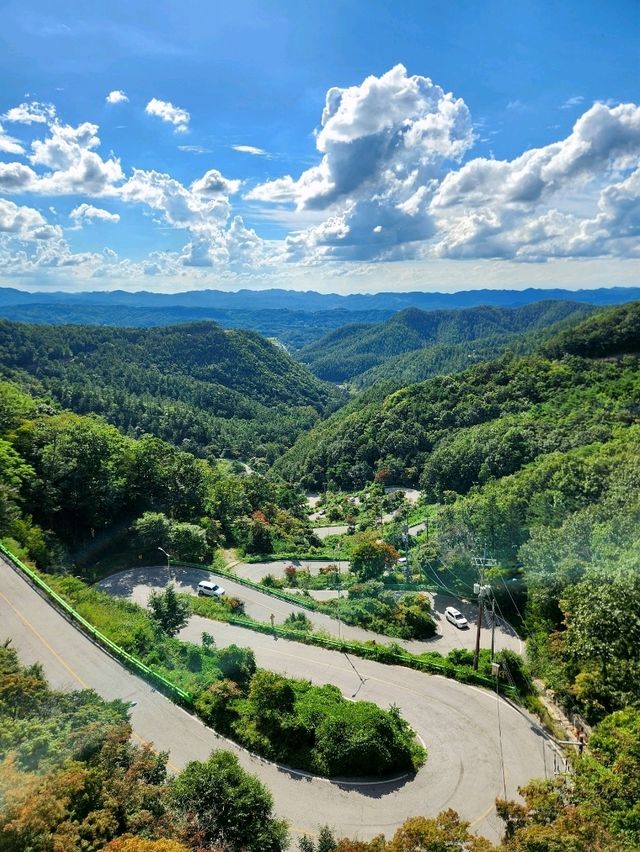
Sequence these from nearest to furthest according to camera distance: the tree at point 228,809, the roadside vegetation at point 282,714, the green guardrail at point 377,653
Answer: the tree at point 228,809, the roadside vegetation at point 282,714, the green guardrail at point 377,653

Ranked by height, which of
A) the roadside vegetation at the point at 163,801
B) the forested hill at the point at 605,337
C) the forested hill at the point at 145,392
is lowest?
the forested hill at the point at 145,392

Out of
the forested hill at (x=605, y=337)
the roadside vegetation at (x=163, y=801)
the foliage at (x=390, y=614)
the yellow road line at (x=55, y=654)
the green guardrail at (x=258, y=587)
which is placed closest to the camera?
the roadside vegetation at (x=163, y=801)

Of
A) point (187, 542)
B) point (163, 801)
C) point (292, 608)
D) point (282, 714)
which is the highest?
point (163, 801)

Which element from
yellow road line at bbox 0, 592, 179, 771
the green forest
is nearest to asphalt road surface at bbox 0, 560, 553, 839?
yellow road line at bbox 0, 592, 179, 771

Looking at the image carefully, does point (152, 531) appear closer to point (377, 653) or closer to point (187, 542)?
point (187, 542)

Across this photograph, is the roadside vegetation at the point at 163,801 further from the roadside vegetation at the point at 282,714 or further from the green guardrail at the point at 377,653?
the green guardrail at the point at 377,653

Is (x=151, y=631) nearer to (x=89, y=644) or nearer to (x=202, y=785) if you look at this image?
(x=89, y=644)

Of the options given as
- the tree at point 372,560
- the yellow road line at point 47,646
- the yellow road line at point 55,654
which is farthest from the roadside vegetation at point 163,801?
the tree at point 372,560

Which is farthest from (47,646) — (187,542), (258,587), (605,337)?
(605,337)

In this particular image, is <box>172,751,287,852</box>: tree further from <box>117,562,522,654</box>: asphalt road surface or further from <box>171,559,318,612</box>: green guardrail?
<box>171,559,318,612</box>: green guardrail
